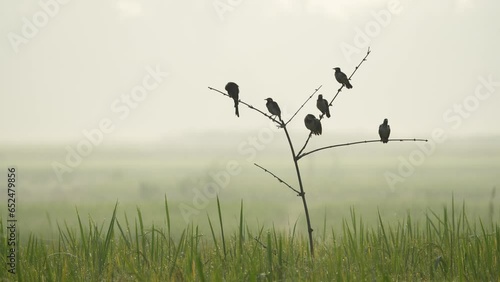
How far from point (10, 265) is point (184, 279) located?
5.24 feet

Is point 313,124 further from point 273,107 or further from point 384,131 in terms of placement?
point 384,131

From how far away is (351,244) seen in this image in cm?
588

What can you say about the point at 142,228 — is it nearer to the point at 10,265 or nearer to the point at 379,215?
the point at 10,265

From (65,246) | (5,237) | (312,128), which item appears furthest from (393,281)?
(5,237)

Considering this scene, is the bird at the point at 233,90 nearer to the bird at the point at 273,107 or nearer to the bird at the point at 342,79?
the bird at the point at 273,107

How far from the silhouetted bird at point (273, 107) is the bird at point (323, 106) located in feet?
1.17

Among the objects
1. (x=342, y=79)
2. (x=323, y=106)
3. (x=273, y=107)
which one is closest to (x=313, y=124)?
(x=323, y=106)

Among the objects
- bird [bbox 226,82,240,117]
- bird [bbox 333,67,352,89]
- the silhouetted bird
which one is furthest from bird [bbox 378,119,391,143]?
bird [bbox 226,82,240,117]

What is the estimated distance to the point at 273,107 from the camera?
5441 millimetres

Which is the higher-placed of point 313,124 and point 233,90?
point 233,90

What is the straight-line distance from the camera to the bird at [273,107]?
5.40 m

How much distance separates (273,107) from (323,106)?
43 cm

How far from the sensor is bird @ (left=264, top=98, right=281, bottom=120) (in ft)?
17.7

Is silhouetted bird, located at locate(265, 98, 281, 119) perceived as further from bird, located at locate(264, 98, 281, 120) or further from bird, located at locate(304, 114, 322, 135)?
bird, located at locate(304, 114, 322, 135)
